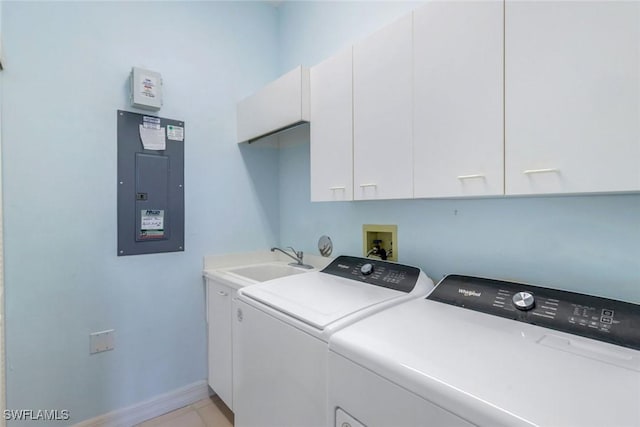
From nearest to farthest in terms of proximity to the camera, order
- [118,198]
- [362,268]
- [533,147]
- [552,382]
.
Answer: [552,382]
[533,147]
[362,268]
[118,198]

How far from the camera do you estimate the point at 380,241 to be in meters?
1.74

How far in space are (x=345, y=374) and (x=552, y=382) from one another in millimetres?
483

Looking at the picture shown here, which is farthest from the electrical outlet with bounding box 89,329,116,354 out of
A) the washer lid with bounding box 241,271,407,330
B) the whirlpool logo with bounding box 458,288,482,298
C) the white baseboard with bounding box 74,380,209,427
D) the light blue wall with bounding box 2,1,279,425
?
the whirlpool logo with bounding box 458,288,482,298

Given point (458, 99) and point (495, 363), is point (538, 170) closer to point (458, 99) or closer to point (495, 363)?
point (458, 99)

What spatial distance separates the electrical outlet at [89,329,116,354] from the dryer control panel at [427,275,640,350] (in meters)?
1.77

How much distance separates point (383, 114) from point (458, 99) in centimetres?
32

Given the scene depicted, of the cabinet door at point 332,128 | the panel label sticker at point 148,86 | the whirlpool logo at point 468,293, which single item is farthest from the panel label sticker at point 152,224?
the whirlpool logo at point 468,293

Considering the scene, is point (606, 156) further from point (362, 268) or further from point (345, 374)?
point (362, 268)

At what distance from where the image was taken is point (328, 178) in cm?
156

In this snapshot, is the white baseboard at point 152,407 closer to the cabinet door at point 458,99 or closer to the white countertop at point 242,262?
the white countertop at point 242,262

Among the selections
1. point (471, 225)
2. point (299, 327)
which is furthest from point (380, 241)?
point (299, 327)

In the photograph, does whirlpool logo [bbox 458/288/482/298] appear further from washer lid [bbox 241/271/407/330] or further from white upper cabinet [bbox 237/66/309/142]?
white upper cabinet [bbox 237/66/309/142]

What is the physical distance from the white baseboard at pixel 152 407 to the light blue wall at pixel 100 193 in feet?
0.15

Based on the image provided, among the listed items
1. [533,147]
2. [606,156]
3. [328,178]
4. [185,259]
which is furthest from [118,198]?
[606,156]
